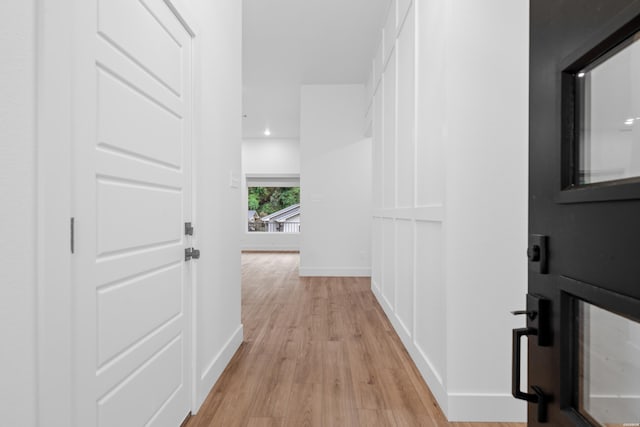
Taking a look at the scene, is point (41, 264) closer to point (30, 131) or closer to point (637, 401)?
point (30, 131)

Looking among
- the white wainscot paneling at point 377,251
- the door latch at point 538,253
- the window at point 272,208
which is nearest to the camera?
the door latch at point 538,253

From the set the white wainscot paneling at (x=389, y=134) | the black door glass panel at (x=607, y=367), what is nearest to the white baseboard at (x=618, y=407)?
the black door glass panel at (x=607, y=367)

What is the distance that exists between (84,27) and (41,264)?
2.27 ft

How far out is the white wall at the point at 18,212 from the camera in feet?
2.46

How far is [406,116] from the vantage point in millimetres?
2861

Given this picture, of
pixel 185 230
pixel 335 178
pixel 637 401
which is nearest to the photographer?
pixel 637 401

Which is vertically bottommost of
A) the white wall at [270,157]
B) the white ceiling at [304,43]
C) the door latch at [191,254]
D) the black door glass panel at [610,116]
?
the door latch at [191,254]

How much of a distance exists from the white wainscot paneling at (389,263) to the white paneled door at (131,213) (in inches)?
82.0

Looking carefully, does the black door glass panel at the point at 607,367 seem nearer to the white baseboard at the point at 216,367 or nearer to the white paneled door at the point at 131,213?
the white paneled door at the point at 131,213

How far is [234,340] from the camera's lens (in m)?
2.64

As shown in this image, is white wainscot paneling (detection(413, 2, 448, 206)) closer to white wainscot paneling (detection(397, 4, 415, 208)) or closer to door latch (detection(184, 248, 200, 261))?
white wainscot paneling (detection(397, 4, 415, 208))

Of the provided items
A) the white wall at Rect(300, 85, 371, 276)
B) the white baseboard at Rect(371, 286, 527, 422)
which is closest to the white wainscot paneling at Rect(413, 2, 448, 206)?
the white baseboard at Rect(371, 286, 527, 422)

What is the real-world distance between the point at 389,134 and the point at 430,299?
1.93 metres

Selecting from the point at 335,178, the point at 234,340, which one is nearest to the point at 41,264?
the point at 234,340
